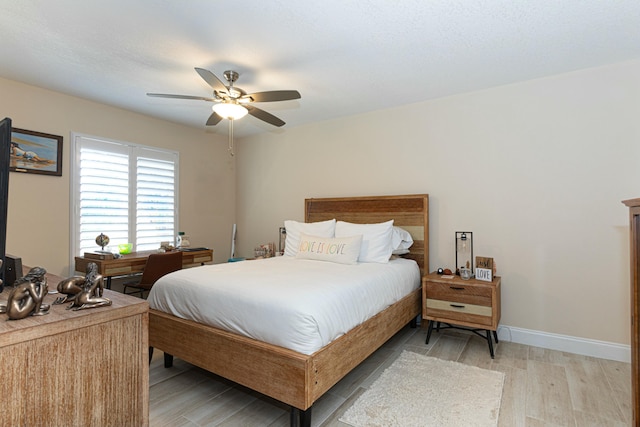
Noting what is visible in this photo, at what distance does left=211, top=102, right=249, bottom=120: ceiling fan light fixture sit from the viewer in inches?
103

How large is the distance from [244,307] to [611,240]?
3.04 metres

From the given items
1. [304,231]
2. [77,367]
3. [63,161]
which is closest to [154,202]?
[63,161]

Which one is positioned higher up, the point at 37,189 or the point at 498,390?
the point at 37,189

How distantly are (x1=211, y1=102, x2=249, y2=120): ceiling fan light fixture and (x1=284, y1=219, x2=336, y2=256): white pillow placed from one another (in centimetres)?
148

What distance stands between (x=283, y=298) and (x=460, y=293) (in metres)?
1.78

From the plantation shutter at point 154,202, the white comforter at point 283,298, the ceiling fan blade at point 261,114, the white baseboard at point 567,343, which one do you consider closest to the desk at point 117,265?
the plantation shutter at point 154,202

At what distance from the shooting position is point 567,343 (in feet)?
9.32

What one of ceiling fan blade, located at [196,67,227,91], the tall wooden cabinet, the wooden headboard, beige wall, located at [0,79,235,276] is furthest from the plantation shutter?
the tall wooden cabinet

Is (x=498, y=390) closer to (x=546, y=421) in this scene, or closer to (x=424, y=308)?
(x=546, y=421)

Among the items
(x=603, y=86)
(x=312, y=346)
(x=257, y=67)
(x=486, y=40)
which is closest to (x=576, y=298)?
(x=603, y=86)

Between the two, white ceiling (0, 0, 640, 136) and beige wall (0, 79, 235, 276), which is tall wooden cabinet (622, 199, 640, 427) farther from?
beige wall (0, 79, 235, 276)

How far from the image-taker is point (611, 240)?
2.70m

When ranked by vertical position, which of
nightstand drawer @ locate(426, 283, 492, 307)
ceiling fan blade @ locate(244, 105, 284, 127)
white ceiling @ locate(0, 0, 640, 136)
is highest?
white ceiling @ locate(0, 0, 640, 136)

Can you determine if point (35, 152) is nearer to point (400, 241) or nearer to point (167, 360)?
point (167, 360)
